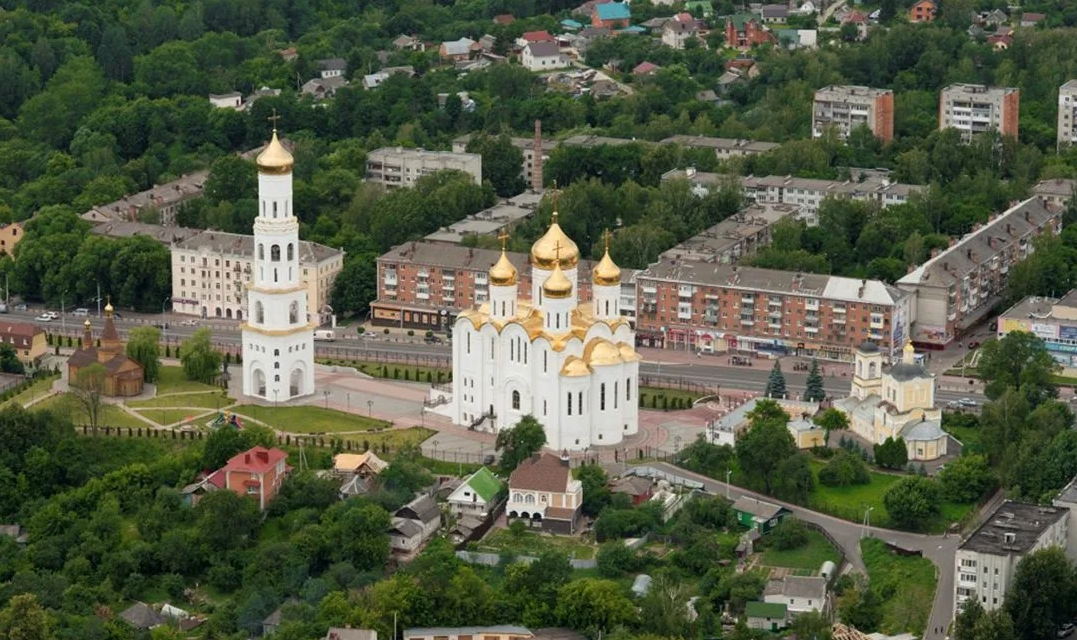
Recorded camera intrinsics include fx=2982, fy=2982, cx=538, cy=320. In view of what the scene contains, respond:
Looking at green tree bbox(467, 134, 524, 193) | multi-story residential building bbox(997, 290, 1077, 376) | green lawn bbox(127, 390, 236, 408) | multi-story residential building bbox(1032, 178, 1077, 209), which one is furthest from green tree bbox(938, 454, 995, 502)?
green tree bbox(467, 134, 524, 193)

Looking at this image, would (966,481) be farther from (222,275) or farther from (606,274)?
(222,275)

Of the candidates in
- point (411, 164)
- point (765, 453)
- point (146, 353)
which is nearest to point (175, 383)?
point (146, 353)

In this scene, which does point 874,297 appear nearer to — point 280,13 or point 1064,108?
point 1064,108

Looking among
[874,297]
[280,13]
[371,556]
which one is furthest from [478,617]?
[280,13]

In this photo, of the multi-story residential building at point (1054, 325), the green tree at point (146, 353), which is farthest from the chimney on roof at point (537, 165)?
the green tree at point (146, 353)

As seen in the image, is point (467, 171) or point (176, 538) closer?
point (176, 538)

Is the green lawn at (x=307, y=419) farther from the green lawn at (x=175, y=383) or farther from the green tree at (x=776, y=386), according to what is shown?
the green tree at (x=776, y=386)
